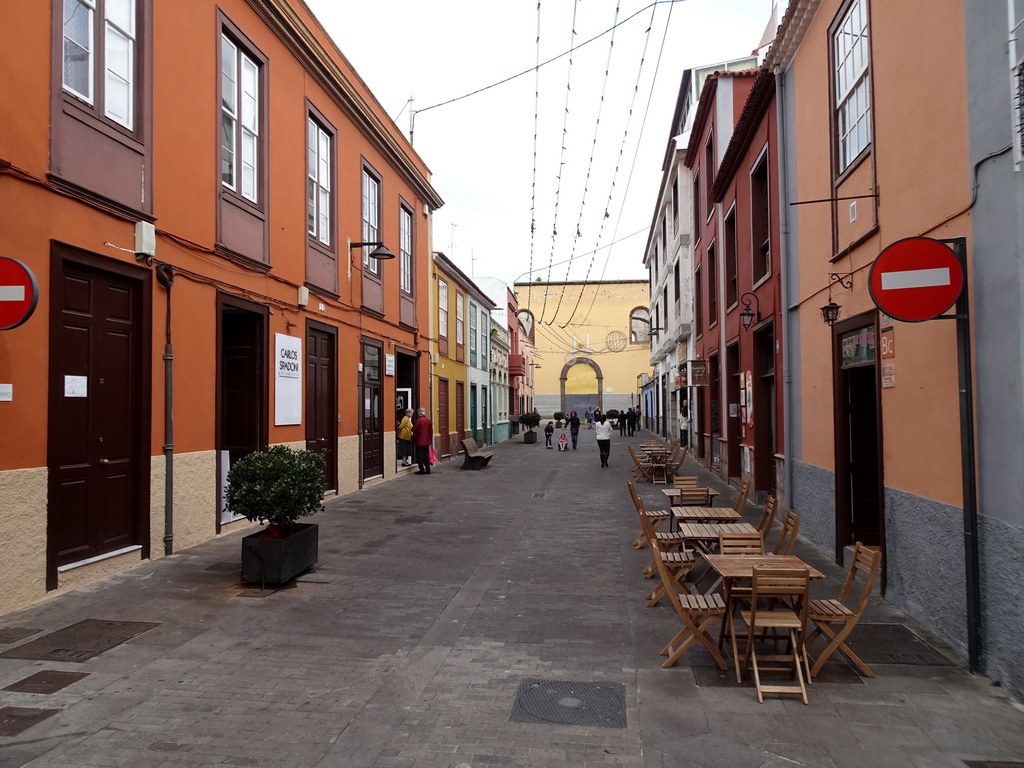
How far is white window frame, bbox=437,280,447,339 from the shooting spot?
23.4 metres

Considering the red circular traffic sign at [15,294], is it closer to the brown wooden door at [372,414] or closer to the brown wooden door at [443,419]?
the brown wooden door at [372,414]

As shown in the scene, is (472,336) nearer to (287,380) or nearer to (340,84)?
(340,84)

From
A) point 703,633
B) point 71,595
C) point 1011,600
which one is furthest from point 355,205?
point 1011,600

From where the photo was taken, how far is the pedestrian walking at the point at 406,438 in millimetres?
18812

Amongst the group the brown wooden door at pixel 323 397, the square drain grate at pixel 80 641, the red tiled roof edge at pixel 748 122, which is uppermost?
the red tiled roof edge at pixel 748 122

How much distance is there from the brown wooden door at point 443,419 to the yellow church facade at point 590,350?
3594 cm

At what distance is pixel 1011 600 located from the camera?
4.34 m

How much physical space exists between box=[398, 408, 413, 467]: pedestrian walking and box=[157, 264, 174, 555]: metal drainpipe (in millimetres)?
10458

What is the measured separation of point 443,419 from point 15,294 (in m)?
19.1

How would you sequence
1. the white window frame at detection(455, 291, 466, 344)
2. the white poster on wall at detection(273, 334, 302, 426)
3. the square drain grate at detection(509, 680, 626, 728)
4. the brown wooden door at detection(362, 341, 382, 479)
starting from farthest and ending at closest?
1. the white window frame at detection(455, 291, 466, 344)
2. the brown wooden door at detection(362, 341, 382, 479)
3. the white poster on wall at detection(273, 334, 302, 426)
4. the square drain grate at detection(509, 680, 626, 728)

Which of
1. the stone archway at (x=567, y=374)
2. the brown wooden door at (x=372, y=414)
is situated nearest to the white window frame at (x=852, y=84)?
the brown wooden door at (x=372, y=414)

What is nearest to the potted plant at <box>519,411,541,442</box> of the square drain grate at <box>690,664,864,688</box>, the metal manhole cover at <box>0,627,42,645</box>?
the metal manhole cover at <box>0,627,42,645</box>

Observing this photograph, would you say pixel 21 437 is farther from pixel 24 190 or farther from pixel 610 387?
pixel 610 387

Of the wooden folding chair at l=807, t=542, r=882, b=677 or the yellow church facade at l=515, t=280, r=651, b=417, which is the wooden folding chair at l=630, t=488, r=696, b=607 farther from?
the yellow church facade at l=515, t=280, r=651, b=417
